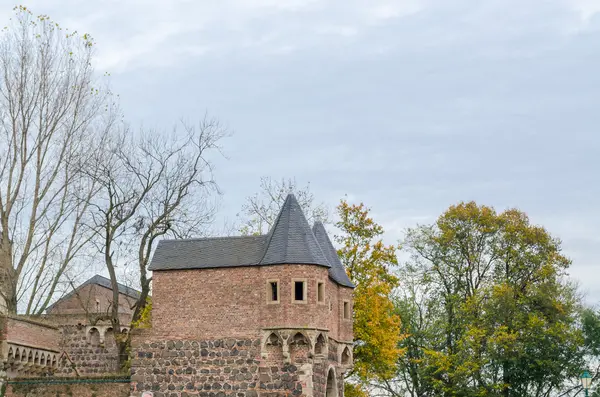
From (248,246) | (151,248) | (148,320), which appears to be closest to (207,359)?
(248,246)

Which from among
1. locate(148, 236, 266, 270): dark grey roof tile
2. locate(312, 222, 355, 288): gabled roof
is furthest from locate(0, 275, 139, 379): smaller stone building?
locate(312, 222, 355, 288): gabled roof

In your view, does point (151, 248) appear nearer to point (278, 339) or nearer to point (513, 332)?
point (278, 339)

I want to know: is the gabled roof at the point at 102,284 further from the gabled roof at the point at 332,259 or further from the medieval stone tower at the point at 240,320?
the medieval stone tower at the point at 240,320

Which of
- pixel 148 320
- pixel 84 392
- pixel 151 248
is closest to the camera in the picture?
pixel 84 392

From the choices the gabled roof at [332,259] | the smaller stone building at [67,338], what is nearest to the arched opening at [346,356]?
the gabled roof at [332,259]

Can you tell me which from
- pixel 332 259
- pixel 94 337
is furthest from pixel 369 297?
pixel 94 337

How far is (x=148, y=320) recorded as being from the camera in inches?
1532

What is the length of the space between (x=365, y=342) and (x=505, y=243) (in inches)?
372

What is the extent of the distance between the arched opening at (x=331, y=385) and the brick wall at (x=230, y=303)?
2.95m

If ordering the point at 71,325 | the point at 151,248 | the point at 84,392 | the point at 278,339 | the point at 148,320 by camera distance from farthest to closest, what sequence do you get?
1. the point at 71,325
2. the point at 151,248
3. the point at 148,320
4. the point at 84,392
5. the point at 278,339

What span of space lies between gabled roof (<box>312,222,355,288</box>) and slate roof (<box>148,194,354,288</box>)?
2.77 metres

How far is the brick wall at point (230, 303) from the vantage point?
1284 inches

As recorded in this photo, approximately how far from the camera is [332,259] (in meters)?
38.7

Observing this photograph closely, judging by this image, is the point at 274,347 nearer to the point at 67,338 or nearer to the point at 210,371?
the point at 210,371
